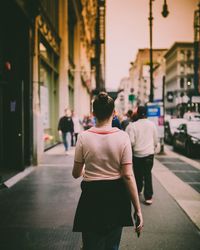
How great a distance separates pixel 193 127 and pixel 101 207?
1467 centimetres

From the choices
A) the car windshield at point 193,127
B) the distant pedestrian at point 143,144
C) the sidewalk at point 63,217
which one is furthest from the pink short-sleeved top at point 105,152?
the car windshield at point 193,127

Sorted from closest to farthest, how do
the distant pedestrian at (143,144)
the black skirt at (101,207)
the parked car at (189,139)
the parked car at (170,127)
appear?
the black skirt at (101,207), the distant pedestrian at (143,144), the parked car at (189,139), the parked car at (170,127)

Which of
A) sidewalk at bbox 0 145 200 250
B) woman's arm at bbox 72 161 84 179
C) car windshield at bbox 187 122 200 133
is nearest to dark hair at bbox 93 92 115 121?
woman's arm at bbox 72 161 84 179

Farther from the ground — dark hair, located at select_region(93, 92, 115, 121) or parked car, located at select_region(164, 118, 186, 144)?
dark hair, located at select_region(93, 92, 115, 121)

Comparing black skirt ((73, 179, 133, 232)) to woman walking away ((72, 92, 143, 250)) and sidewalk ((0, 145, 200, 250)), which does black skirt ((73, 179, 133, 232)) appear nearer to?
woman walking away ((72, 92, 143, 250))

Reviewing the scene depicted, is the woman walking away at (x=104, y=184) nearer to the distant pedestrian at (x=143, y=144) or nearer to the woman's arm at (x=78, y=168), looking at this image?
the woman's arm at (x=78, y=168)

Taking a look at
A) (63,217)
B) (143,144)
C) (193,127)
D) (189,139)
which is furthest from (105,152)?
(193,127)

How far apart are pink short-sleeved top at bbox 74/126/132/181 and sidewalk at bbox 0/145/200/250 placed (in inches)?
77.1

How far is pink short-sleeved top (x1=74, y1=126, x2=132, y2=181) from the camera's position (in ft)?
9.23

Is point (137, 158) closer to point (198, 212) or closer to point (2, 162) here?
point (198, 212)

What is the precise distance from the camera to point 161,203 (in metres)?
6.83

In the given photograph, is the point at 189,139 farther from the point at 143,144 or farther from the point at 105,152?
the point at 105,152

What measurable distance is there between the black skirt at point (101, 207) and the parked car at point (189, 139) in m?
13.1

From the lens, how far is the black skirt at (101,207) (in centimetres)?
279
